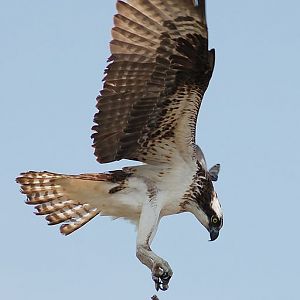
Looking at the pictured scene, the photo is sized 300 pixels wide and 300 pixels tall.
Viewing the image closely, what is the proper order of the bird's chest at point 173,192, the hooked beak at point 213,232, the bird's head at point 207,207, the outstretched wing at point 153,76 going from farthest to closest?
1. the hooked beak at point 213,232
2. the bird's head at point 207,207
3. the bird's chest at point 173,192
4. the outstretched wing at point 153,76

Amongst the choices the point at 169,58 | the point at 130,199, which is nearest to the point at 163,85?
the point at 169,58

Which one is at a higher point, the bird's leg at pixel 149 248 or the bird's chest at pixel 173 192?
the bird's chest at pixel 173 192

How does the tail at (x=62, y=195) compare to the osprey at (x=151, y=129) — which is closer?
the osprey at (x=151, y=129)

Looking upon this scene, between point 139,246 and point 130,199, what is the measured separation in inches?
22.4

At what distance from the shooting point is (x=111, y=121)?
1287cm

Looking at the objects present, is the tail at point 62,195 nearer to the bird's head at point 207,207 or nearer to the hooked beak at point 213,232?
the bird's head at point 207,207

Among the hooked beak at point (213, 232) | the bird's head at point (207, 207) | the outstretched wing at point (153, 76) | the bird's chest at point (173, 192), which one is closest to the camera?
the outstretched wing at point (153, 76)

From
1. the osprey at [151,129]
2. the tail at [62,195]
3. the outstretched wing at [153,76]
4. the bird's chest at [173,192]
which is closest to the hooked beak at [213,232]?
the osprey at [151,129]

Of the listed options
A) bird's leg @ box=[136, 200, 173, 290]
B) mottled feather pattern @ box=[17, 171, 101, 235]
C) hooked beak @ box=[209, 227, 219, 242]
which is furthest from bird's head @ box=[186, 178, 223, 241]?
mottled feather pattern @ box=[17, 171, 101, 235]

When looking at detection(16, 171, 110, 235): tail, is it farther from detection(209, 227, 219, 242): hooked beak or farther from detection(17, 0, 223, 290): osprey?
detection(209, 227, 219, 242): hooked beak

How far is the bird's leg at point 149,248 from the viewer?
1244cm

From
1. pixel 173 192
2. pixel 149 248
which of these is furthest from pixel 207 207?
pixel 149 248

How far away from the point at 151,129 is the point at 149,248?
3.78 ft

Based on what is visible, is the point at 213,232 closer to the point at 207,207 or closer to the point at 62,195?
the point at 207,207
